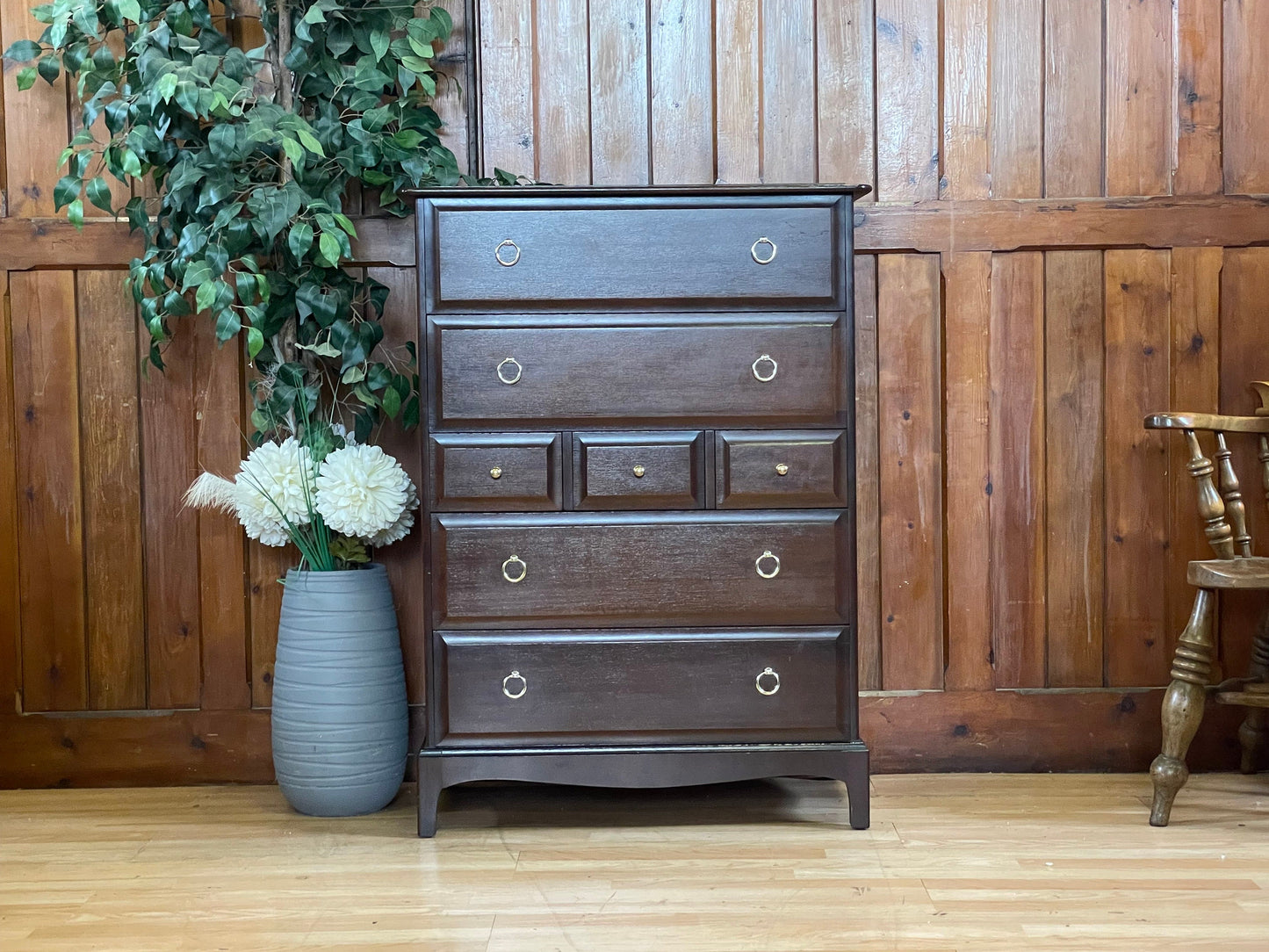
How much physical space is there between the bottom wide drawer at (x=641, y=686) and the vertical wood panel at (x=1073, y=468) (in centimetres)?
69

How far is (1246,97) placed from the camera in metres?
2.34

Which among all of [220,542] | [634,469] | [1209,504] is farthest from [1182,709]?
[220,542]

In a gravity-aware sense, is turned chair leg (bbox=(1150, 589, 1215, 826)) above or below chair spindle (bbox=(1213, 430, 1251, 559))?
below

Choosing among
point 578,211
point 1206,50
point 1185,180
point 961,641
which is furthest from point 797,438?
point 1206,50

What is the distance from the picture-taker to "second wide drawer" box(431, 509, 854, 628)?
6.42ft

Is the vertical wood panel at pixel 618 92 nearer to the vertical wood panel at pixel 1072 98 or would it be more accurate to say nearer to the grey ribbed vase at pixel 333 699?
the vertical wood panel at pixel 1072 98

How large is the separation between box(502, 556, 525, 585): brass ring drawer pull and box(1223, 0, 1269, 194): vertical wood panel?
1758 mm

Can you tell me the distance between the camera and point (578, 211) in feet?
6.34

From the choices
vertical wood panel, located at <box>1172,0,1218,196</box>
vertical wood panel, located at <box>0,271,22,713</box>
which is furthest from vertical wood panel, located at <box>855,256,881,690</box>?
vertical wood panel, located at <box>0,271,22,713</box>

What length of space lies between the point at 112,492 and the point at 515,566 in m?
1.03

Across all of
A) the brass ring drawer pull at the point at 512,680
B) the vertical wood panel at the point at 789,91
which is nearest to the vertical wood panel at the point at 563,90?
the vertical wood panel at the point at 789,91

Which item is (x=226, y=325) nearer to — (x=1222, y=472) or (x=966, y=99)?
(x=966, y=99)

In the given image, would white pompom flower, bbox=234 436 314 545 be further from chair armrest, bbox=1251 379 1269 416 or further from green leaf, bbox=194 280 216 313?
chair armrest, bbox=1251 379 1269 416

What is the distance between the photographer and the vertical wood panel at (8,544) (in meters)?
2.34
